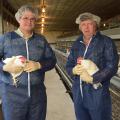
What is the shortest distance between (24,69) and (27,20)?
0.45 m

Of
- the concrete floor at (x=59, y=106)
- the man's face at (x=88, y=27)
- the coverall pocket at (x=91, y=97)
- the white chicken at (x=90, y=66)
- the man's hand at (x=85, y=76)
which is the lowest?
the concrete floor at (x=59, y=106)

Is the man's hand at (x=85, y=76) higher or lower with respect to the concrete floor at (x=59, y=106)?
higher

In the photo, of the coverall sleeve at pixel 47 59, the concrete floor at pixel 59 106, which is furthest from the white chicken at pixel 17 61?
the concrete floor at pixel 59 106

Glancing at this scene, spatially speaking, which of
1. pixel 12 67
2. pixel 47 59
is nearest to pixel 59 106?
pixel 47 59

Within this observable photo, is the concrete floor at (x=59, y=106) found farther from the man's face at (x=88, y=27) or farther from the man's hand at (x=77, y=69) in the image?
the man's face at (x=88, y=27)

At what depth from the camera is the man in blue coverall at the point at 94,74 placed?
3.15 metres

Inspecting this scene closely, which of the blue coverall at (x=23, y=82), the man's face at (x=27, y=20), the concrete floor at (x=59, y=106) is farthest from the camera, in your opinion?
the concrete floor at (x=59, y=106)

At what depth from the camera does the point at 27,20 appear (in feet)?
10.1

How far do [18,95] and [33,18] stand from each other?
28.6 inches

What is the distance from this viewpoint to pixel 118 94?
17.0ft

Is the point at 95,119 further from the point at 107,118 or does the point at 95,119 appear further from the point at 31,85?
the point at 31,85

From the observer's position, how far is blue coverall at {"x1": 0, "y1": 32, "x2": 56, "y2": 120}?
3174 mm

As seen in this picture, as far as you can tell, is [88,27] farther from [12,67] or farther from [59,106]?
[59,106]

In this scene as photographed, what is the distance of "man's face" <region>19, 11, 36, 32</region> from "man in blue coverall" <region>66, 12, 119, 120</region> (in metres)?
0.46
